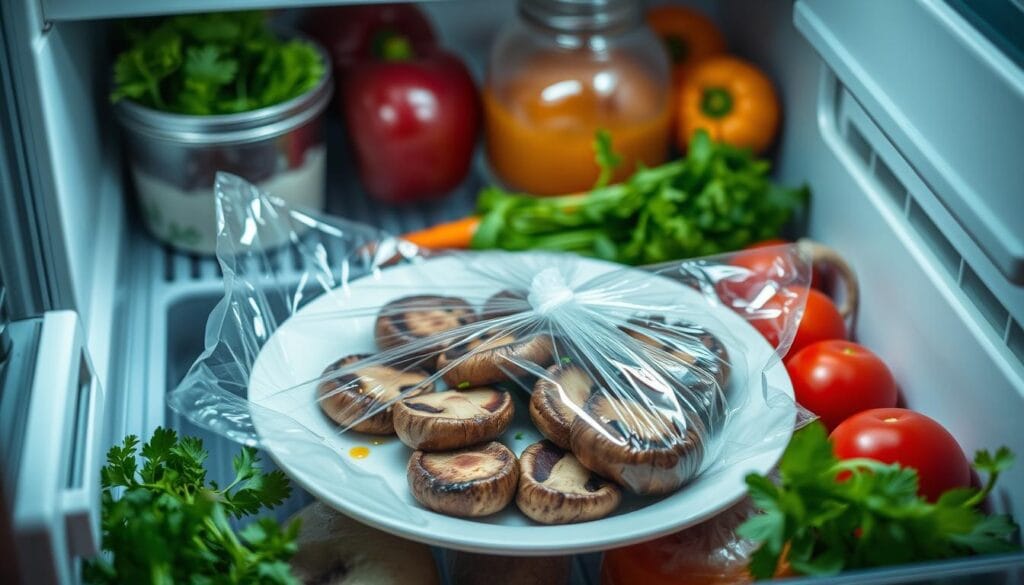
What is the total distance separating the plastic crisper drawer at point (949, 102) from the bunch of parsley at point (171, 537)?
51cm

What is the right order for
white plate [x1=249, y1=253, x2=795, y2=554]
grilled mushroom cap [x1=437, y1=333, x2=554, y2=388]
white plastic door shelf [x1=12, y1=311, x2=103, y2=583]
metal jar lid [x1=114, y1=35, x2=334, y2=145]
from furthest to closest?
metal jar lid [x1=114, y1=35, x2=334, y2=145] < grilled mushroom cap [x1=437, y1=333, x2=554, y2=388] < white plate [x1=249, y1=253, x2=795, y2=554] < white plastic door shelf [x1=12, y1=311, x2=103, y2=583]

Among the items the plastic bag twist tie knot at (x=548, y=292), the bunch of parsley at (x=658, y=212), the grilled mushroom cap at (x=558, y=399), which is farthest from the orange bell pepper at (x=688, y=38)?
the grilled mushroom cap at (x=558, y=399)

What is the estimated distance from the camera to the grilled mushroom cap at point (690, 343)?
0.87 m

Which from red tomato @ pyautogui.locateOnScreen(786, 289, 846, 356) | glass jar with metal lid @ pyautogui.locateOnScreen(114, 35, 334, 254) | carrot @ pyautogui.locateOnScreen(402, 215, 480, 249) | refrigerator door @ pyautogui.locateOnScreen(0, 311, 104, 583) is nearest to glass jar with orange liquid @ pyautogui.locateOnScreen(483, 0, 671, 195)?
carrot @ pyautogui.locateOnScreen(402, 215, 480, 249)

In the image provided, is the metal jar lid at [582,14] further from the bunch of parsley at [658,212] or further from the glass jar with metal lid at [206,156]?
the glass jar with metal lid at [206,156]

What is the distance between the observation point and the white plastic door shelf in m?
0.63

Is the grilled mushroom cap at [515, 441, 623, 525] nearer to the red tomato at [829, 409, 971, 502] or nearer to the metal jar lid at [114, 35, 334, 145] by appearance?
the red tomato at [829, 409, 971, 502]

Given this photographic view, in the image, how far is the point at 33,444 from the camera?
2.21 ft

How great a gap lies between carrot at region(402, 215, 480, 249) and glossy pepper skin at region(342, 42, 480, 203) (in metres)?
0.10

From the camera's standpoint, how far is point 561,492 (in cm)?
76

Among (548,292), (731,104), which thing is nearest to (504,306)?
(548,292)

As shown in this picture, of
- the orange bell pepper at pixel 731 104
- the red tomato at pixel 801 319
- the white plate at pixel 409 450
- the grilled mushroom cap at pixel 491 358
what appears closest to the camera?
the white plate at pixel 409 450

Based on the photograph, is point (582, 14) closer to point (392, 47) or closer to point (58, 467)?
point (392, 47)

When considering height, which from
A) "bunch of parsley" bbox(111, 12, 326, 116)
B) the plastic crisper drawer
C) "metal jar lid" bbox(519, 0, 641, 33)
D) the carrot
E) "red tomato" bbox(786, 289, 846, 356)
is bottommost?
the carrot
